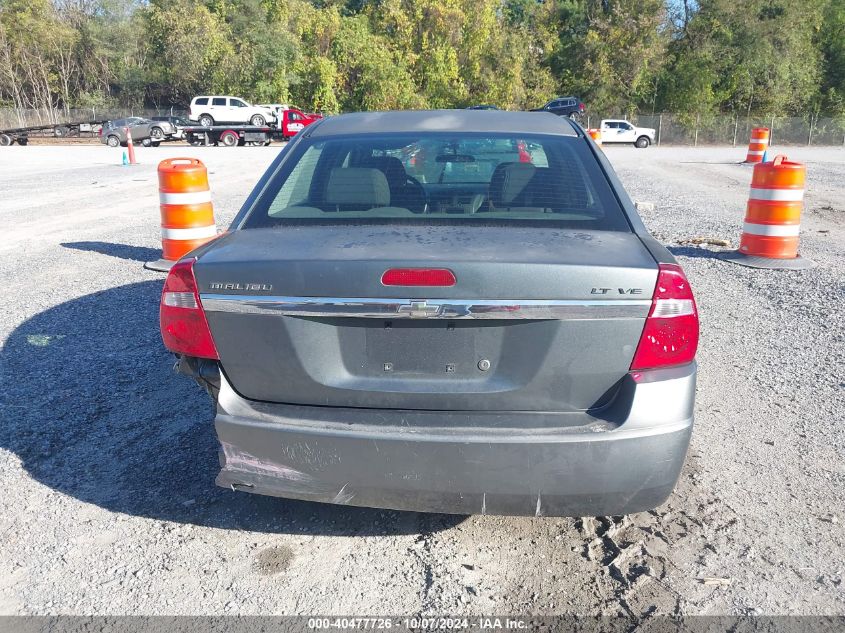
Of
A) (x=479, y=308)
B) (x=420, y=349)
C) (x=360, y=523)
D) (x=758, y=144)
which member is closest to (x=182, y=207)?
(x=360, y=523)

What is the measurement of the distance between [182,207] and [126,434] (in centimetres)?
430

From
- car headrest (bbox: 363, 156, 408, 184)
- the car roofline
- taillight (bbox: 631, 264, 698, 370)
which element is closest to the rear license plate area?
taillight (bbox: 631, 264, 698, 370)

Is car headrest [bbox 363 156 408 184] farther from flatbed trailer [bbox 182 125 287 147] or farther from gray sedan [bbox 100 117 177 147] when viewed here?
gray sedan [bbox 100 117 177 147]

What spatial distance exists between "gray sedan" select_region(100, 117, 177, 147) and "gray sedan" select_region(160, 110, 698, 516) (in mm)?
37376

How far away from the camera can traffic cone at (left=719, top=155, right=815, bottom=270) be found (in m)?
7.99

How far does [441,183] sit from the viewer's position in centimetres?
335

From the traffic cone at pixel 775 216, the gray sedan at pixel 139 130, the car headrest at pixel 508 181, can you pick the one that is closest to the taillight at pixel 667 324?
the car headrest at pixel 508 181

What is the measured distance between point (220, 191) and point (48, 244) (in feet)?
21.0

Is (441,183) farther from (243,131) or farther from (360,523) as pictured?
(243,131)

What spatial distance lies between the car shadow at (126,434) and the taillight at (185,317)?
863 mm

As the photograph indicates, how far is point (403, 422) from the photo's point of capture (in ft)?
8.27

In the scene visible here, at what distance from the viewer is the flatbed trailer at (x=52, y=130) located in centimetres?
3969

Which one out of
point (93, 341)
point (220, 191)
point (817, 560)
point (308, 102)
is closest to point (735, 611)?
point (817, 560)

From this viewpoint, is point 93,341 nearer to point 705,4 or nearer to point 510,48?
point 510,48
